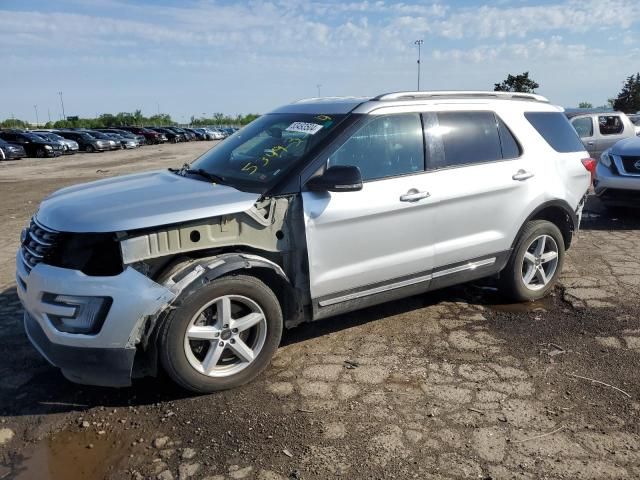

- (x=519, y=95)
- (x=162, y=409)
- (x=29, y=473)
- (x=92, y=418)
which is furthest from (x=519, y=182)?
(x=29, y=473)

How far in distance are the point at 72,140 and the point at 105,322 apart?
35129mm

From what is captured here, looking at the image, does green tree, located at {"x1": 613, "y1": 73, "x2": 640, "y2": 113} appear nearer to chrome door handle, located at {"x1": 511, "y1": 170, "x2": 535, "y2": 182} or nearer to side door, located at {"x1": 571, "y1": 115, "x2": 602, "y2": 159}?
side door, located at {"x1": 571, "y1": 115, "x2": 602, "y2": 159}

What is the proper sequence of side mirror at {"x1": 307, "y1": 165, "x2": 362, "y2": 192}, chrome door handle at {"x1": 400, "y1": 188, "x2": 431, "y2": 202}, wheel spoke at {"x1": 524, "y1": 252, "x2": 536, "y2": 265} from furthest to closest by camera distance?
wheel spoke at {"x1": 524, "y1": 252, "x2": 536, "y2": 265} < chrome door handle at {"x1": 400, "y1": 188, "x2": 431, "y2": 202} < side mirror at {"x1": 307, "y1": 165, "x2": 362, "y2": 192}

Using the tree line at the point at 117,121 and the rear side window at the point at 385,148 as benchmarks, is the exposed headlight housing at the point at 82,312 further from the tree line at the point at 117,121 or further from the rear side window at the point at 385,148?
the tree line at the point at 117,121

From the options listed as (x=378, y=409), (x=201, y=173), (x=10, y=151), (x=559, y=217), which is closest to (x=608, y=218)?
(x=559, y=217)

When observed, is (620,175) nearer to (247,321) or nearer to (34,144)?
(247,321)

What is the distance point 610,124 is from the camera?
12.4 meters

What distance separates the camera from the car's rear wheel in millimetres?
4738

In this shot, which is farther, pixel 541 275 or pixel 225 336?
pixel 541 275

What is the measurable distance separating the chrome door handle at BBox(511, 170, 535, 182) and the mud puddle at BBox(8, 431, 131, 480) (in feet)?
11.7

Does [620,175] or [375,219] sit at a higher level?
[375,219]

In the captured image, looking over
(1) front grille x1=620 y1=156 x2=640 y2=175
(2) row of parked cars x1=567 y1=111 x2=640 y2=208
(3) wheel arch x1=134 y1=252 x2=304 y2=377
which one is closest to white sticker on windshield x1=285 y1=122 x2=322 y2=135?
(3) wheel arch x1=134 y1=252 x2=304 y2=377

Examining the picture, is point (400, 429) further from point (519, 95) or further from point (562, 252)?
point (519, 95)

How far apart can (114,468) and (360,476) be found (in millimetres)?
1265
